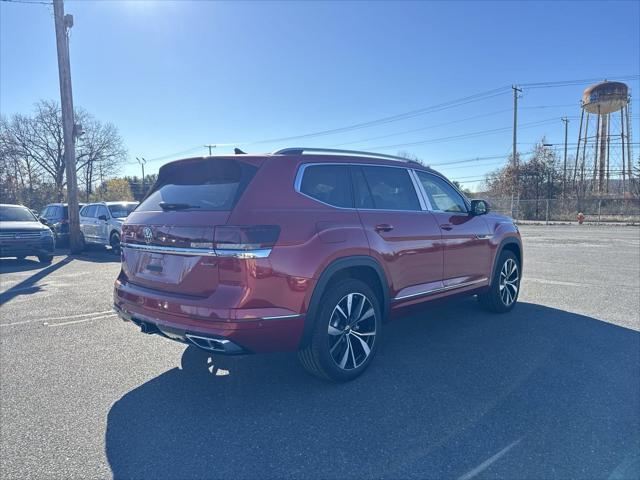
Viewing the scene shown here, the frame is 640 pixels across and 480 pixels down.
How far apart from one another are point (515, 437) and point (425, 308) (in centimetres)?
169

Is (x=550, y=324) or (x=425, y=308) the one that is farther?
(x=550, y=324)

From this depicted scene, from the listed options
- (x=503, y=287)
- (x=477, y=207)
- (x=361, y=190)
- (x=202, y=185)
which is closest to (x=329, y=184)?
(x=361, y=190)

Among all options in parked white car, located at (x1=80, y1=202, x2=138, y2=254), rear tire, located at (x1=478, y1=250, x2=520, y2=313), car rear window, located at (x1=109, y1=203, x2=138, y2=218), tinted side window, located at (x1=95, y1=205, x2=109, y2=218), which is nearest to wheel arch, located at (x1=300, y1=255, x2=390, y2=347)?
rear tire, located at (x1=478, y1=250, x2=520, y2=313)

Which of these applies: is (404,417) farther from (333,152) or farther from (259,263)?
(333,152)

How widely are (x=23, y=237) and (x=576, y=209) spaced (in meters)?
36.5

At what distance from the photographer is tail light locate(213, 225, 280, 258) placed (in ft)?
9.34

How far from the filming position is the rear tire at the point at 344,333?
10.7 ft

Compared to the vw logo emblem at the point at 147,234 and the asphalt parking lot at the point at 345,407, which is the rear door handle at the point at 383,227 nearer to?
the asphalt parking lot at the point at 345,407

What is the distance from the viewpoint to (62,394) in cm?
343

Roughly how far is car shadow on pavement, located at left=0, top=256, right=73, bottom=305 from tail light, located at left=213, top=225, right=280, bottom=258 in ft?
19.2

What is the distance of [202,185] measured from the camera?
337 centimetres

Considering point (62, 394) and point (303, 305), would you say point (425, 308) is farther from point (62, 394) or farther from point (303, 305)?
point (62, 394)

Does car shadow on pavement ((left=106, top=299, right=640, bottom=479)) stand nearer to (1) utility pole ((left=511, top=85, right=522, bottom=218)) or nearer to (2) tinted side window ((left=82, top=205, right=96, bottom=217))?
(2) tinted side window ((left=82, top=205, right=96, bottom=217))

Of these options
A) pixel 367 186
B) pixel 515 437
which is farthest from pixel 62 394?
pixel 515 437
